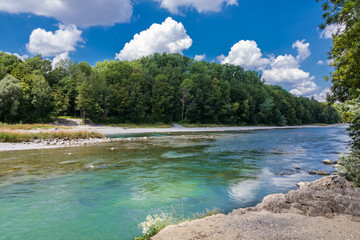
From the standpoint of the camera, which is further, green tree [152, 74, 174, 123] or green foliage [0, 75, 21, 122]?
green tree [152, 74, 174, 123]

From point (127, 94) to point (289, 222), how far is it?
63907mm

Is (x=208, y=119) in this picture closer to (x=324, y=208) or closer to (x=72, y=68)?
(x=72, y=68)

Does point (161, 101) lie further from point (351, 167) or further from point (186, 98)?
point (351, 167)

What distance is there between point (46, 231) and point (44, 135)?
82.9ft

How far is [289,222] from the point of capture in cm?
521

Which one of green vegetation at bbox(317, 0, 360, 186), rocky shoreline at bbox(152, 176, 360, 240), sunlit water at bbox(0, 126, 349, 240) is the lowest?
sunlit water at bbox(0, 126, 349, 240)

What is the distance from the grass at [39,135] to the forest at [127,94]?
74.3 ft

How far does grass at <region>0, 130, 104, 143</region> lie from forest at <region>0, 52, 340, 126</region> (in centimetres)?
2265

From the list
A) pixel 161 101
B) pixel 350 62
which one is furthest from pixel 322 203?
pixel 161 101

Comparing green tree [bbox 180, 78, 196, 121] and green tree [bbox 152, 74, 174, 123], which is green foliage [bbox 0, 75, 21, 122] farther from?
green tree [bbox 180, 78, 196, 121]

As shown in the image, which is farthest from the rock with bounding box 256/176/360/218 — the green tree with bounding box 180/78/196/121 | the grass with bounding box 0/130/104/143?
the green tree with bounding box 180/78/196/121

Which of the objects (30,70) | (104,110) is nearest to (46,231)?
(104,110)

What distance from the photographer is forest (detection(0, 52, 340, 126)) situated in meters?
51.8

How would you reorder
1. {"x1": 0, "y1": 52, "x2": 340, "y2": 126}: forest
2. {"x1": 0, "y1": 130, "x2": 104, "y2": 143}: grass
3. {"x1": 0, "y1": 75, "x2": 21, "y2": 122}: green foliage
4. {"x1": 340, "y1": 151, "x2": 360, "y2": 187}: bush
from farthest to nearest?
{"x1": 0, "y1": 52, "x2": 340, "y2": 126}: forest → {"x1": 0, "y1": 75, "x2": 21, "y2": 122}: green foliage → {"x1": 0, "y1": 130, "x2": 104, "y2": 143}: grass → {"x1": 340, "y1": 151, "x2": 360, "y2": 187}: bush
